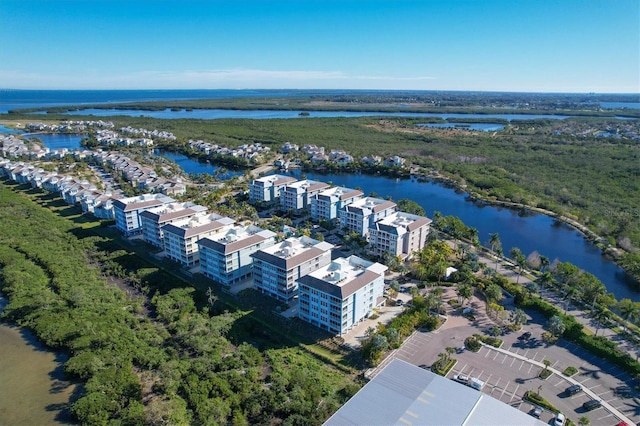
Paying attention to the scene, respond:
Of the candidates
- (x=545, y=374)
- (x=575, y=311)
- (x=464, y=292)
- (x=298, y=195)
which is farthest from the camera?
(x=298, y=195)

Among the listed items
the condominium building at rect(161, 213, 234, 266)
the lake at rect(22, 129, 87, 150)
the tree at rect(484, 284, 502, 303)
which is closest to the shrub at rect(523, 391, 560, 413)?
the tree at rect(484, 284, 502, 303)

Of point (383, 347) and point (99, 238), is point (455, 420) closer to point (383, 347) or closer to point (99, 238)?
point (383, 347)

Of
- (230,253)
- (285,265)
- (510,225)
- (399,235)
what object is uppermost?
(285,265)

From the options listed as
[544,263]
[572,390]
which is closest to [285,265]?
[572,390]

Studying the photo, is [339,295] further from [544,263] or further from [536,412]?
[544,263]

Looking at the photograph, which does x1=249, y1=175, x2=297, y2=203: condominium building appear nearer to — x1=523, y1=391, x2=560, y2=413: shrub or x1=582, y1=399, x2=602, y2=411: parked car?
x1=523, y1=391, x2=560, y2=413: shrub

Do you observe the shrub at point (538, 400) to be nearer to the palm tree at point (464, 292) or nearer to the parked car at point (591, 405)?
the parked car at point (591, 405)
